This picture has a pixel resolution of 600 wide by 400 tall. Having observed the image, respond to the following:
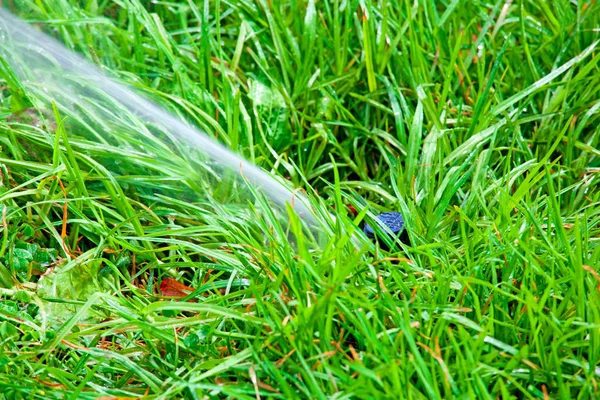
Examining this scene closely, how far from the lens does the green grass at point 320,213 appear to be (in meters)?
1.90

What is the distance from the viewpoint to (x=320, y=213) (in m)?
2.30

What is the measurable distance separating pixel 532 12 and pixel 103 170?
196cm

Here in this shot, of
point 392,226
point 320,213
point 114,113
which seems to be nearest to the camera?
point 320,213

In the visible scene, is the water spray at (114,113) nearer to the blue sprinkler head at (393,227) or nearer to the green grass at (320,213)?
the green grass at (320,213)

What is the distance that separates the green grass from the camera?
6.23 ft

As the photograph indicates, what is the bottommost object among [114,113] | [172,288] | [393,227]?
[172,288]

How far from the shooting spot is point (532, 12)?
334cm

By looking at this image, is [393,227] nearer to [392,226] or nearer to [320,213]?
[392,226]

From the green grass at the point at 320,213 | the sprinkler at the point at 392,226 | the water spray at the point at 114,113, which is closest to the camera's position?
the green grass at the point at 320,213

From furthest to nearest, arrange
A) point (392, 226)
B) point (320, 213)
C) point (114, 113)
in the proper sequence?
point (114, 113)
point (392, 226)
point (320, 213)

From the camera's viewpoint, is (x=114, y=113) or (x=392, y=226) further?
(x=114, y=113)

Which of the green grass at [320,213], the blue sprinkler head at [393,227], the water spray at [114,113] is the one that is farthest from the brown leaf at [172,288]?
the blue sprinkler head at [393,227]

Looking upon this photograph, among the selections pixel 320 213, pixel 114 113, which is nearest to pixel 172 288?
pixel 320 213

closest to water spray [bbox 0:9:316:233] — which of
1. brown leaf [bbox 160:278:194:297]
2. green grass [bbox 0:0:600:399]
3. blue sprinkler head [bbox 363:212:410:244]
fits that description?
green grass [bbox 0:0:600:399]
